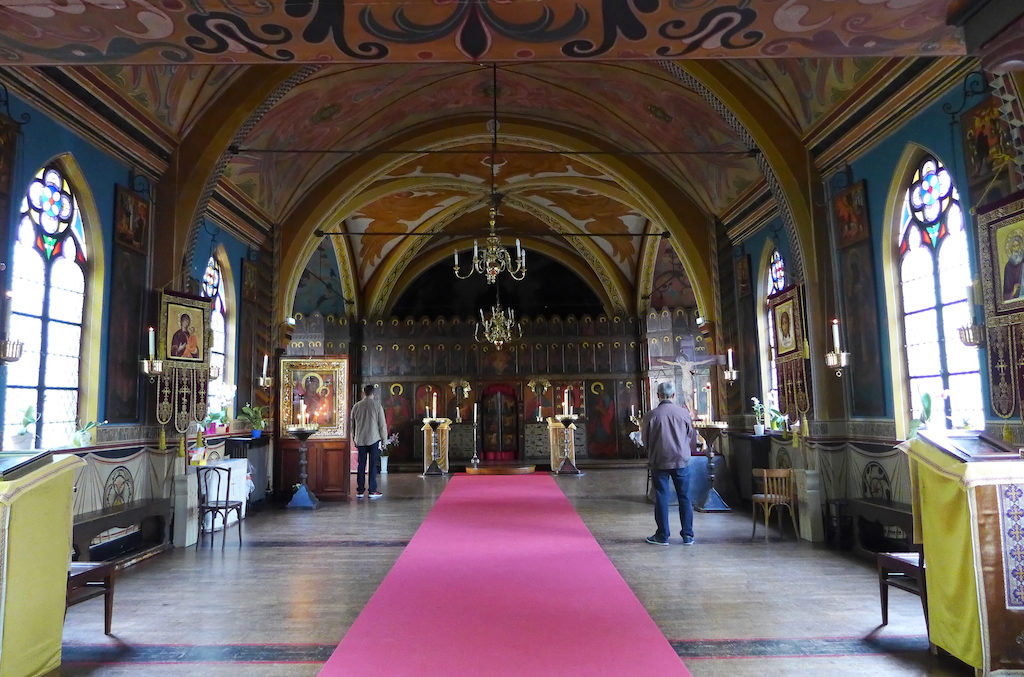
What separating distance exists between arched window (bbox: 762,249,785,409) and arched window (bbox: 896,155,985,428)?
232 centimetres

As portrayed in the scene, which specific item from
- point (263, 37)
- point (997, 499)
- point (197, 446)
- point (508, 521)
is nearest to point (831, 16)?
point (997, 499)

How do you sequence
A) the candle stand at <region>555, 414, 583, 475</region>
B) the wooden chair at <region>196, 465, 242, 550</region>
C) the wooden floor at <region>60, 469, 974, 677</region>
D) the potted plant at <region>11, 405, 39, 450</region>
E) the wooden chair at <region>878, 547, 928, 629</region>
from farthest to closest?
the candle stand at <region>555, 414, 583, 475</region> < the wooden chair at <region>196, 465, 242, 550</region> < the potted plant at <region>11, 405, 39, 450</region> < the wooden chair at <region>878, 547, 928, 629</region> < the wooden floor at <region>60, 469, 974, 677</region>

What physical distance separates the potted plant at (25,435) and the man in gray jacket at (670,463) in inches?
226

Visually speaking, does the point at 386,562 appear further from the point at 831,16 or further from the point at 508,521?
the point at 831,16

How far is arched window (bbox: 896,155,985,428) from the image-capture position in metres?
5.80

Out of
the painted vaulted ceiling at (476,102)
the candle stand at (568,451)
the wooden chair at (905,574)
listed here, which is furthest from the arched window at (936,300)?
the candle stand at (568,451)

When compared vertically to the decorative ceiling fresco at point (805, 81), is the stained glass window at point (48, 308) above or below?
below

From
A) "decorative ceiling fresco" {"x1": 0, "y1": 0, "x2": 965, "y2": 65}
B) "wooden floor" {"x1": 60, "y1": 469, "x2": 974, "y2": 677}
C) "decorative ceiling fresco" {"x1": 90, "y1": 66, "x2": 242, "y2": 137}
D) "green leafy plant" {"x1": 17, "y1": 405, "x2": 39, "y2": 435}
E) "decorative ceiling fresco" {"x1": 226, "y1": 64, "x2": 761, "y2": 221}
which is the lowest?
"wooden floor" {"x1": 60, "y1": 469, "x2": 974, "y2": 677}

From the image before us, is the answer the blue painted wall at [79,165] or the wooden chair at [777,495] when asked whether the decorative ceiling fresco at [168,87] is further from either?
Result: the wooden chair at [777,495]

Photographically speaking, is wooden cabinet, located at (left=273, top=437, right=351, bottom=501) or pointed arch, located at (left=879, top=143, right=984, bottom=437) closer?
pointed arch, located at (left=879, top=143, right=984, bottom=437)

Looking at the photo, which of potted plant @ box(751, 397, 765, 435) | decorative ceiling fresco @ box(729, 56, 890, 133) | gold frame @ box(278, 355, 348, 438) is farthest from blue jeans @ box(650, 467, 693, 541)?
gold frame @ box(278, 355, 348, 438)

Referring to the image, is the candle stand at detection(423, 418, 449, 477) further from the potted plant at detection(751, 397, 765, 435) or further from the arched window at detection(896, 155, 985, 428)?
the arched window at detection(896, 155, 985, 428)

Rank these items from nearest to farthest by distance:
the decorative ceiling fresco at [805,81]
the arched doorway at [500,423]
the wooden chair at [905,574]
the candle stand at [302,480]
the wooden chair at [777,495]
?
the wooden chair at [905,574]
the decorative ceiling fresco at [805,81]
the wooden chair at [777,495]
the candle stand at [302,480]
the arched doorway at [500,423]

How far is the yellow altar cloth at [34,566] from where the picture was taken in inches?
124
